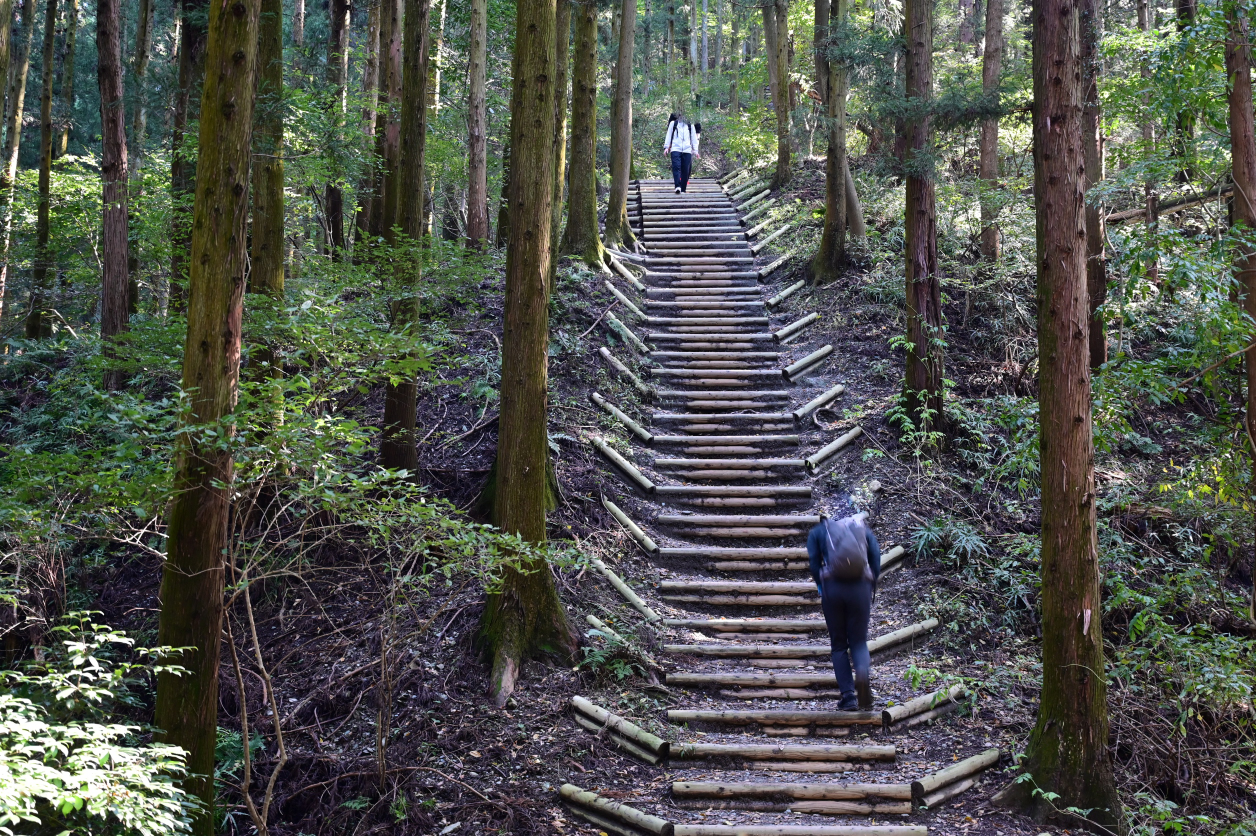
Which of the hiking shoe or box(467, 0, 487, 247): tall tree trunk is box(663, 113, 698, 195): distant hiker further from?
the hiking shoe

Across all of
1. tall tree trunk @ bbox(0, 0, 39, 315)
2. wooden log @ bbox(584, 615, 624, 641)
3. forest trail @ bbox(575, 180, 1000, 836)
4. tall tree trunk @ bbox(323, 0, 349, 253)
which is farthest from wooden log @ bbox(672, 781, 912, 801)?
tall tree trunk @ bbox(0, 0, 39, 315)

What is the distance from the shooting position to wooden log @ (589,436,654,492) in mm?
9891

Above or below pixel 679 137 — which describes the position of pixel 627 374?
below

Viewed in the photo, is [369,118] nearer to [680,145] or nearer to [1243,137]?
[680,145]

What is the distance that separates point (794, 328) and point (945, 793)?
340 inches

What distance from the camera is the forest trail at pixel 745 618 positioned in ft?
18.8

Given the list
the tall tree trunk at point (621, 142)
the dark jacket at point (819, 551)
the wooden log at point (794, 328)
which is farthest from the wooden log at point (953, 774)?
the tall tree trunk at point (621, 142)

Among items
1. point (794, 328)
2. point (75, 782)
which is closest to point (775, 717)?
point (75, 782)

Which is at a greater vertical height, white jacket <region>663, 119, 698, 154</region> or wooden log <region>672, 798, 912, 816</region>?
white jacket <region>663, 119, 698, 154</region>

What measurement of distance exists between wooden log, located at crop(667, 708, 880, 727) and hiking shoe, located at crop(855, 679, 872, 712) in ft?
0.18

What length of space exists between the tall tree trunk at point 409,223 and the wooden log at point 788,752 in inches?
160

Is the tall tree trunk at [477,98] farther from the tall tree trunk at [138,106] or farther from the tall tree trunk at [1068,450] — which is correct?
the tall tree trunk at [1068,450]

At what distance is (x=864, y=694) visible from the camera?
6.55 meters

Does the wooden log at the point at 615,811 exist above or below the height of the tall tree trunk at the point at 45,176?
below
